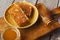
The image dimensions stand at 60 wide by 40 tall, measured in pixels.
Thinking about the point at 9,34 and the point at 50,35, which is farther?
the point at 50,35

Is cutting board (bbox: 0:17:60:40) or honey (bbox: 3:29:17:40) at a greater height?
honey (bbox: 3:29:17:40)

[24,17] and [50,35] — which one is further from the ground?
[24,17]

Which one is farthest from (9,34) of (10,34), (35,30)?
(35,30)

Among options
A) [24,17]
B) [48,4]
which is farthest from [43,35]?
[48,4]

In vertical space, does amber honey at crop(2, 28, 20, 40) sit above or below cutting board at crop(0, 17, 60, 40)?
above

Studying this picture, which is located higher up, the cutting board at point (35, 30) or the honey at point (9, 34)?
the honey at point (9, 34)

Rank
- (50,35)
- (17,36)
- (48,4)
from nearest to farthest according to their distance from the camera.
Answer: (17,36), (50,35), (48,4)

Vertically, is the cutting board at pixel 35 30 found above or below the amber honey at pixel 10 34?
below

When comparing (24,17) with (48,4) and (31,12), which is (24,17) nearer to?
(31,12)

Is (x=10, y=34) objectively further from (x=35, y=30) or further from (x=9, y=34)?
(x=35, y=30)

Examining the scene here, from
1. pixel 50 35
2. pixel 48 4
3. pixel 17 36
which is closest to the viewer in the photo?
pixel 17 36
